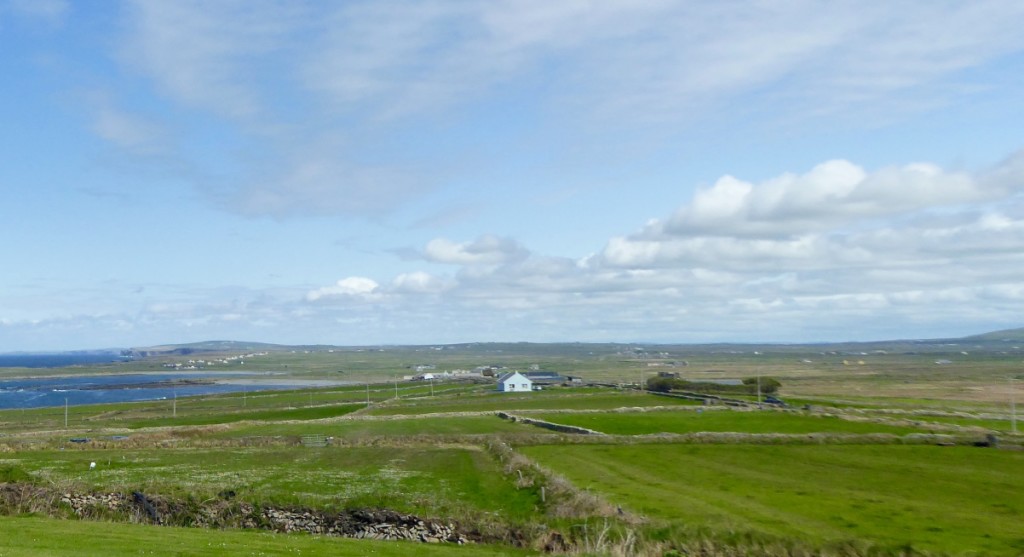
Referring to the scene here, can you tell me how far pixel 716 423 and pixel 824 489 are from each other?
3174 cm

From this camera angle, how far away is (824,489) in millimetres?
34906

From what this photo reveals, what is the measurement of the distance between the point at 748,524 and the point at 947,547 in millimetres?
6033

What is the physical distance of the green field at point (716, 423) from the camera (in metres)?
61.1

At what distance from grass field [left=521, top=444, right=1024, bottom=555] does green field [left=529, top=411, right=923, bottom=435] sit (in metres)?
9.97

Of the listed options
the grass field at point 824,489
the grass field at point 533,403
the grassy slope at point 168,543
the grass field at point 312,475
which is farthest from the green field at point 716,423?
the grassy slope at point 168,543

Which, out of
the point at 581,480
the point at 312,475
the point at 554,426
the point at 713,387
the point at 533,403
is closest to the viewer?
the point at 581,480

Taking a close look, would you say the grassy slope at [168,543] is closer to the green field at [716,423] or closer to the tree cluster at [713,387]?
the green field at [716,423]

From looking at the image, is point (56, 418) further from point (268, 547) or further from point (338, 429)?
point (268, 547)

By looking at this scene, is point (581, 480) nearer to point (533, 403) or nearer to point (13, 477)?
point (13, 477)

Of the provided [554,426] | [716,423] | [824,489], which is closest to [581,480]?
[824,489]

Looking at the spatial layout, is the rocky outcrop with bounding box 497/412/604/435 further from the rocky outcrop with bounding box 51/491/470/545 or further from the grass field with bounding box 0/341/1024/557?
the rocky outcrop with bounding box 51/491/470/545

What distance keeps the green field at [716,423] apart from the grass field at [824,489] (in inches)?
393

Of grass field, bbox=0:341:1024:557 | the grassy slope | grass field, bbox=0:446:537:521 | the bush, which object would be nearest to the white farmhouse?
grass field, bbox=0:341:1024:557

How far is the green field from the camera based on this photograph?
61.1 m
